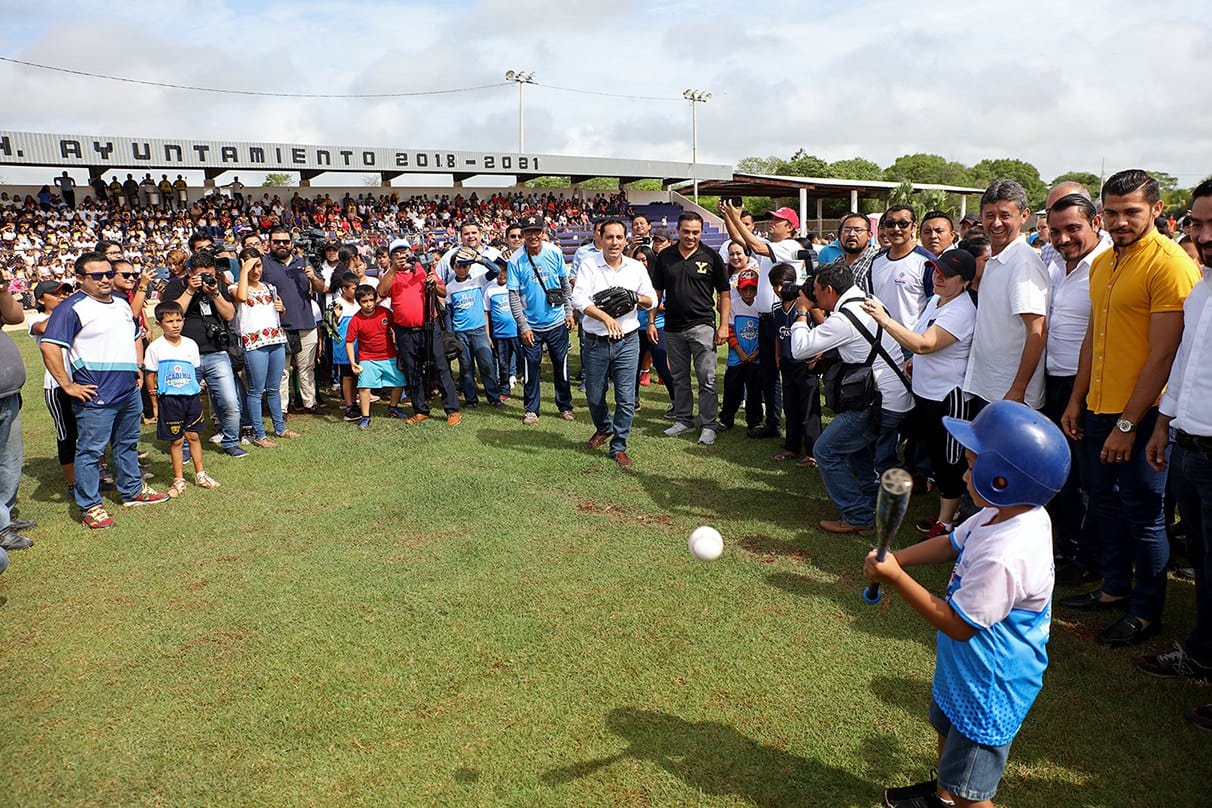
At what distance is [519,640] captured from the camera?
4.06 m

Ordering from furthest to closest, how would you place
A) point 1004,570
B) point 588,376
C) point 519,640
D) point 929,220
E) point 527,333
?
point 527,333, point 588,376, point 929,220, point 519,640, point 1004,570

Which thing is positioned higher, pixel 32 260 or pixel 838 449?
pixel 32 260

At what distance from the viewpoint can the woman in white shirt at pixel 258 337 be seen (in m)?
7.53

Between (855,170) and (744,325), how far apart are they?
87.2 meters

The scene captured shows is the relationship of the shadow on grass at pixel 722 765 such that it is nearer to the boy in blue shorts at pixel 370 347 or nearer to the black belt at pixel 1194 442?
the black belt at pixel 1194 442

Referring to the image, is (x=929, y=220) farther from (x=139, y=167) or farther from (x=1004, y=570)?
(x=139, y=167)

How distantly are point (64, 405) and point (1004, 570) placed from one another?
273 inches

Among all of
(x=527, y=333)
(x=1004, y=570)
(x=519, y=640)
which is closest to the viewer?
(x=1004, y=570)

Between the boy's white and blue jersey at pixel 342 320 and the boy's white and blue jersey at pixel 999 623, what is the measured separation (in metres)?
7.73

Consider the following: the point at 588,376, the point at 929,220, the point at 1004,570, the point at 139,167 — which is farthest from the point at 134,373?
the point at 139,167

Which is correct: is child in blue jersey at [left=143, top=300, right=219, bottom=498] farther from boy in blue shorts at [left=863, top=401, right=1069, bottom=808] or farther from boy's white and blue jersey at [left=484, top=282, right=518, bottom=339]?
boy in blue shorts at [left=863, top=401, right=1069, bottom=808]

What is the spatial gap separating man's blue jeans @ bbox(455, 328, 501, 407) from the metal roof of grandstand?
35619 millimetres

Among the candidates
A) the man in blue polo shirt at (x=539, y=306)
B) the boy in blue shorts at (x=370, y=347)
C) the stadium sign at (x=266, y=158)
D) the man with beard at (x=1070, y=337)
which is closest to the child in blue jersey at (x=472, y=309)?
the man in blue polo shirt at (x=539, y=306)

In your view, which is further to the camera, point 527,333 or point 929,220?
point 527,333
